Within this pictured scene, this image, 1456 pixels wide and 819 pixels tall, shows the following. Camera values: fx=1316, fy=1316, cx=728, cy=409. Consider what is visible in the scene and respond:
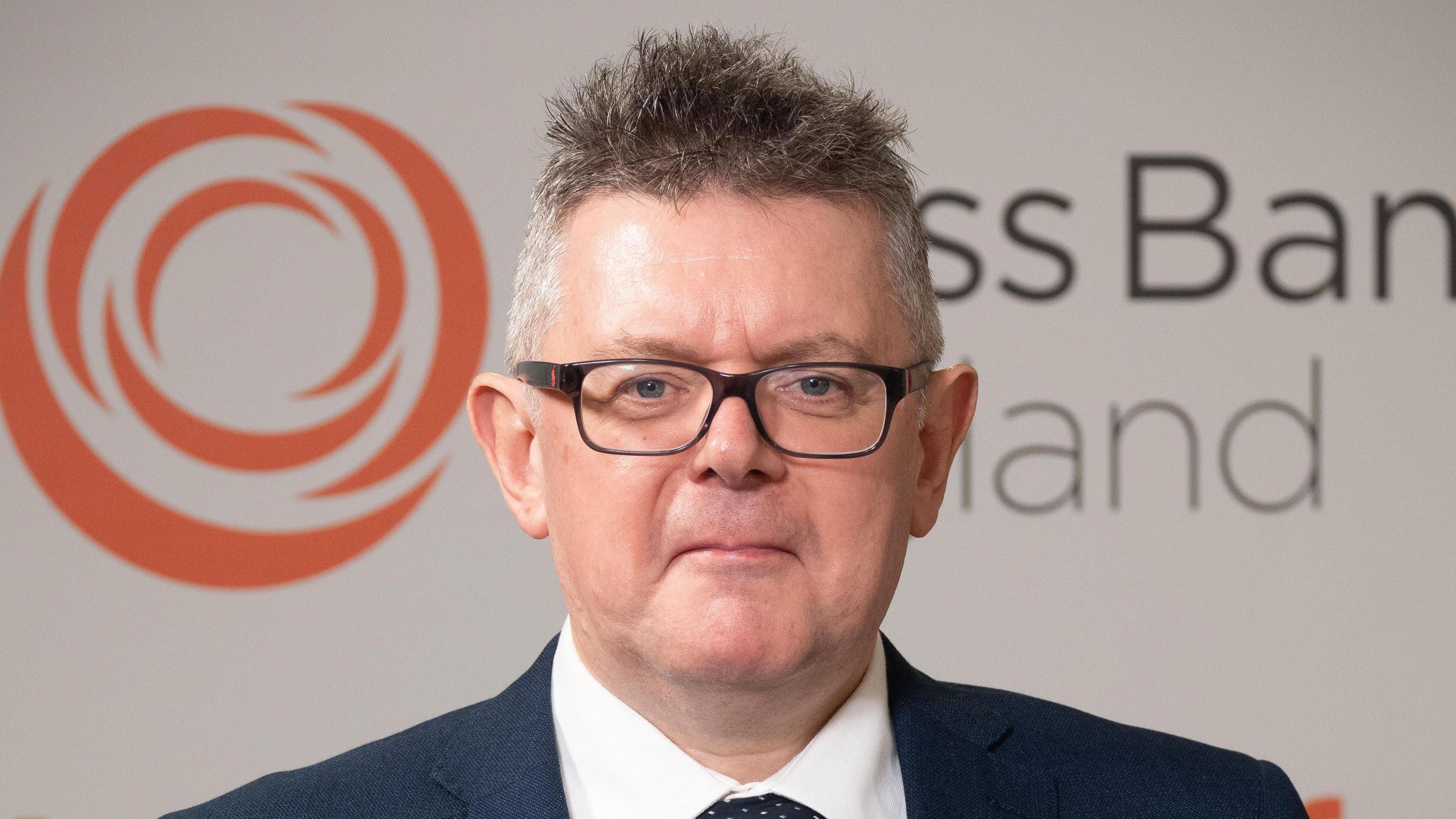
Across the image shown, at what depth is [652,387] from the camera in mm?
1279

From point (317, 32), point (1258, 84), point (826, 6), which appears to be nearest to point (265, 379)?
point (317, 32)

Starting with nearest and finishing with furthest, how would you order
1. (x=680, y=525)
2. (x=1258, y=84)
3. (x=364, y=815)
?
(x=680, y=525) < (x=364, y=815) < (x=1258, y=84)

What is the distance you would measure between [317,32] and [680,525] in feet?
9.00

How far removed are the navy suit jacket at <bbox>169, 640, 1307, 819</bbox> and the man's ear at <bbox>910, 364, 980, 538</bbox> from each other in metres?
0.20

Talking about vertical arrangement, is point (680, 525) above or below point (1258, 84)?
below

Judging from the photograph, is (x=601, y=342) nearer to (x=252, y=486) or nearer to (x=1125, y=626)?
(x=252, y=486)

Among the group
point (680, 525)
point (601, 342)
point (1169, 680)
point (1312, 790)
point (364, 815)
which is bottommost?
A: point (1312, 790)

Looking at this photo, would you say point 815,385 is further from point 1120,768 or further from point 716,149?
point 1120,768

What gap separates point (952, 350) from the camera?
3572 mm

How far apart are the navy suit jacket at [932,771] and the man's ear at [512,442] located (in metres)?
0.17

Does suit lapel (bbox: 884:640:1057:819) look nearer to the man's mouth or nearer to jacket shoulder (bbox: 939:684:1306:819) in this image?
jacket shoulder (bbox: 939:684:1306:819)

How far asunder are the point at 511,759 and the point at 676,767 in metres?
0.19

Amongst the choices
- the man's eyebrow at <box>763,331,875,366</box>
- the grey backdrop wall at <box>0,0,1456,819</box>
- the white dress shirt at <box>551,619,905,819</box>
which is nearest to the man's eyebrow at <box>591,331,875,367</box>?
the man's eyebrow at <box>763,331,875,366</box>

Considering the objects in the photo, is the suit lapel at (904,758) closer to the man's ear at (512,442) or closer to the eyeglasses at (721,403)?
the man's ear at (512,442)
